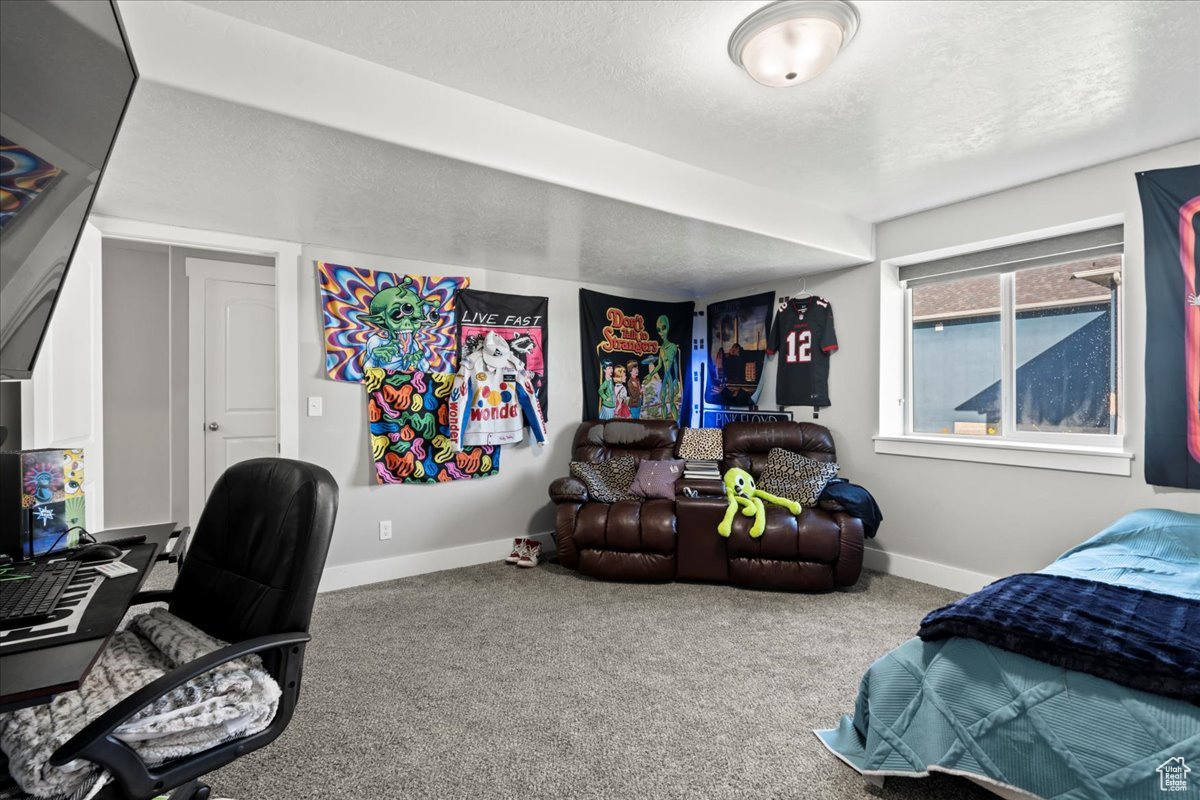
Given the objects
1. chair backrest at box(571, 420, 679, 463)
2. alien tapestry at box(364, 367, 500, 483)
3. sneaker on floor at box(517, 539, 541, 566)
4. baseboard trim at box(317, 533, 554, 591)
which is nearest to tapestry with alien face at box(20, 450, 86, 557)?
baseboard trim at box(317, 533, 554, 591)

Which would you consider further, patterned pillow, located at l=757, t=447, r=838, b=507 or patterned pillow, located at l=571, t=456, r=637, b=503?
patterned pillow, located at l=571, t=456, r=637, b=503

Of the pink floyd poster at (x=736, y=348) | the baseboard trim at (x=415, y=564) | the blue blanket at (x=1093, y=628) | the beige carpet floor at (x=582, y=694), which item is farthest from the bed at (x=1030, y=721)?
the pink floyd poster at (x=736, y=348)

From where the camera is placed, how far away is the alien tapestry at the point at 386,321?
3.39m

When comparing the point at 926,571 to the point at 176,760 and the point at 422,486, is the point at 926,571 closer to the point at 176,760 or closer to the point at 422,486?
the point at 422,486

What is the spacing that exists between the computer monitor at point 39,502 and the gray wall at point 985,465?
4.00 metres

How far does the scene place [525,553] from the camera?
3.83 meters

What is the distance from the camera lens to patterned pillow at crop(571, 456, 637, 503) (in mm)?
3766

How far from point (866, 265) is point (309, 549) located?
3753 mm

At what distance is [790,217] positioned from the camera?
10.6 ft

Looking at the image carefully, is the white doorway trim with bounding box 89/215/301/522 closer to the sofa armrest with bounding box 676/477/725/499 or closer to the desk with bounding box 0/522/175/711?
the desk with bounding box 0/522/175/711

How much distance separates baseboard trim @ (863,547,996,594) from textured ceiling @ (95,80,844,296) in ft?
6.63

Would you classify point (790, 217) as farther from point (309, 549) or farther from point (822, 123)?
point (309, 549)

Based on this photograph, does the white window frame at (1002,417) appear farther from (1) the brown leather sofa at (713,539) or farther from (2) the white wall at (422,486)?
(2) the white wall at (422,486)

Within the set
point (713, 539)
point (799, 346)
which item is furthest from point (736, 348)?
point (713, 539)
